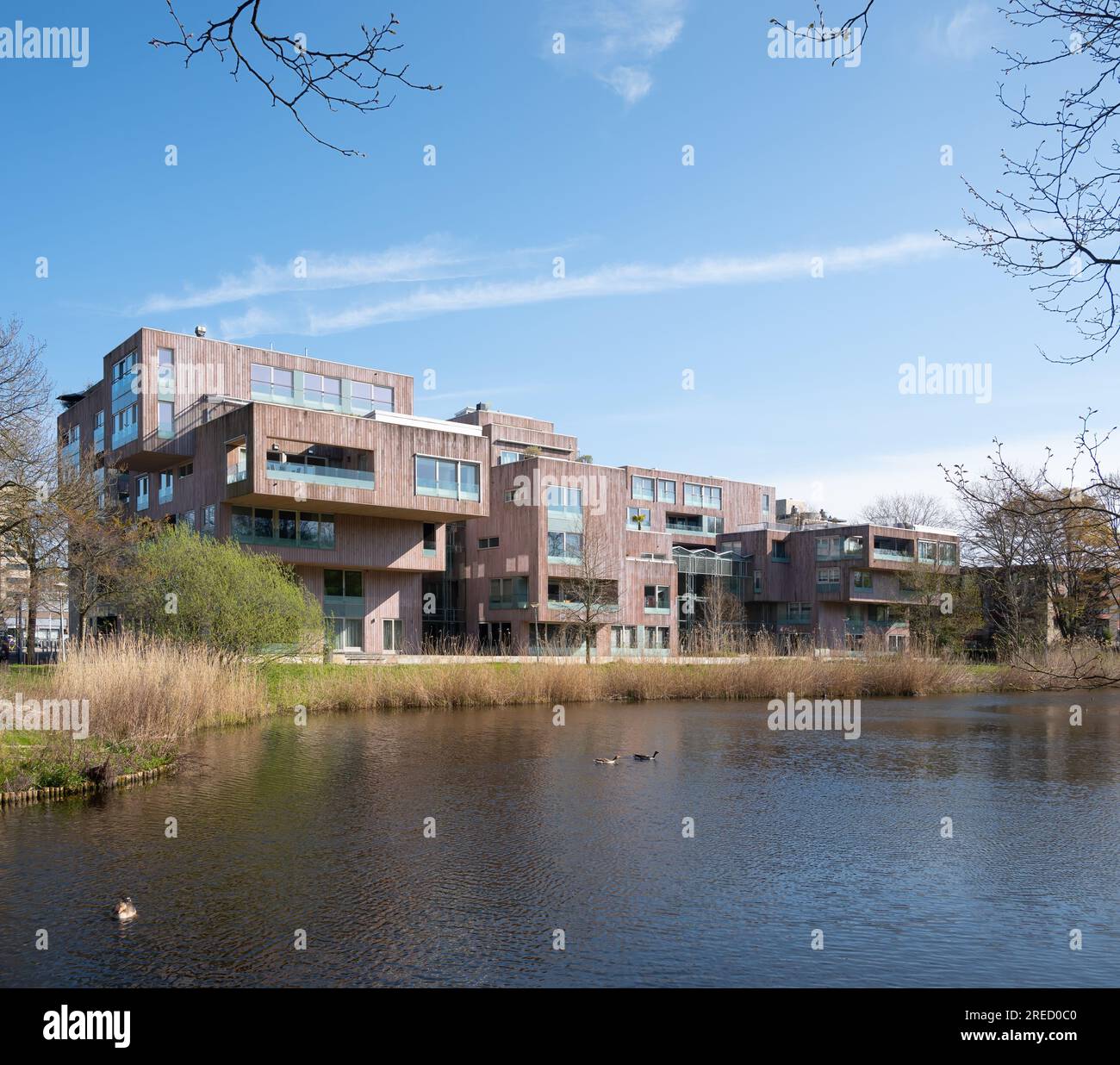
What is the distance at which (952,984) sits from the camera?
7.36 meters

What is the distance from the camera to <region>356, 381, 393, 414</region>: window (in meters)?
50.5

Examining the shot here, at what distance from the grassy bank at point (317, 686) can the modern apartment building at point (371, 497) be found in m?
4.60

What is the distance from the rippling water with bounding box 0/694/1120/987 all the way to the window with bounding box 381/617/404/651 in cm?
2665

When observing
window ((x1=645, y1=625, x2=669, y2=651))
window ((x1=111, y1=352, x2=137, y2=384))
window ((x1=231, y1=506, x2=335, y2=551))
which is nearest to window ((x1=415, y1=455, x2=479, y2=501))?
window ((x1=231, y1=506, x2=335, y2=551))

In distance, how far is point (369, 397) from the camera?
51.2 metres

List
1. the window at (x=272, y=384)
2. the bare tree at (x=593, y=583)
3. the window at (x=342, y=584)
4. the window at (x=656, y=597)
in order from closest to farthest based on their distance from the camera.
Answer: the window at (x=342, y=584)
the bare tree at (x=593, y=583)
the window at (x=272, y=384)
the window at (x=656, y=597)

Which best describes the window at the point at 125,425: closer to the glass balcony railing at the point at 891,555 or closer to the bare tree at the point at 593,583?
the bare tree at the point at 593,583

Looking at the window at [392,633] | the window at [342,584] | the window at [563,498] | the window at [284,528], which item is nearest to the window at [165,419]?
the window at [284,528]

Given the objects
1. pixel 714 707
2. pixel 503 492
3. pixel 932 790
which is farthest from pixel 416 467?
pixel 932 790

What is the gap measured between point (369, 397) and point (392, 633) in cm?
1272

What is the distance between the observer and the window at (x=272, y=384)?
48.4 metres
